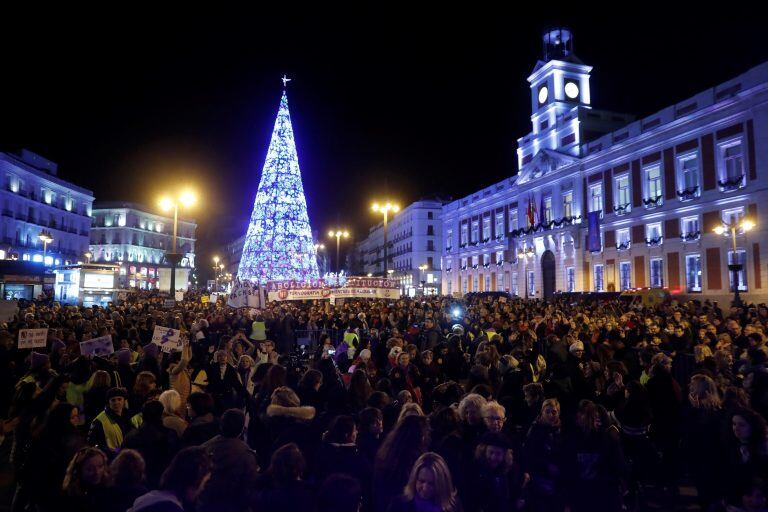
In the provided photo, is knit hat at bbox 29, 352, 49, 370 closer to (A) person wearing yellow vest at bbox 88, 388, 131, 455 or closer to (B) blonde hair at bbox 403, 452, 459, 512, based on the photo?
(A) person wearing yellow vest at bbox 88, 388, 131, 455

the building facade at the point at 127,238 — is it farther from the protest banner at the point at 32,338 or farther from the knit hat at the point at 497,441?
the knit hat at the point at 497,441

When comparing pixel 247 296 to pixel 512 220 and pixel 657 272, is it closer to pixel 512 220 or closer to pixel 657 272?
pixel 657 272

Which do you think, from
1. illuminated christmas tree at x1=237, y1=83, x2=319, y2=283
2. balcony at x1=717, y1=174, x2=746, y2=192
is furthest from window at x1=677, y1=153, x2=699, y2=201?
illuminated christmas tree at x1=237, y1=83, x2=319, y2=283

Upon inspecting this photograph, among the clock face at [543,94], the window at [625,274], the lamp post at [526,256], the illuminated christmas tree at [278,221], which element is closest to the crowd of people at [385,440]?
the illuminated christmas tree at [278,221]

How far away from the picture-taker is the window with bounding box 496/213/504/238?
2122 inches

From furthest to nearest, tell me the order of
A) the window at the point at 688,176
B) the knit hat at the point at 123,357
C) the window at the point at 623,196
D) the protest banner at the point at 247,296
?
the window at the point at 623,196 → the window at the point at 688,176 → the protest banner at the point at 247,296 → the knit hat at the point at 123,357

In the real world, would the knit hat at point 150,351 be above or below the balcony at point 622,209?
below

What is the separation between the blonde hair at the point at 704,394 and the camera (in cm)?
559

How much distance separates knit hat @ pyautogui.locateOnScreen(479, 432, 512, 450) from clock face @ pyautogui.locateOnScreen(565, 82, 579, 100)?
1824 inches

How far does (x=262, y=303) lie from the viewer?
1717 cm

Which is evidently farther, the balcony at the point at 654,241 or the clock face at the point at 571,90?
the clock face at the point at 571,90

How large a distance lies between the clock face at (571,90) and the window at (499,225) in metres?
12.9

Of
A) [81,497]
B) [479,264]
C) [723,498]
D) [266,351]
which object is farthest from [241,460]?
[479,264]

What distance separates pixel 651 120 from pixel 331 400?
35500mm
